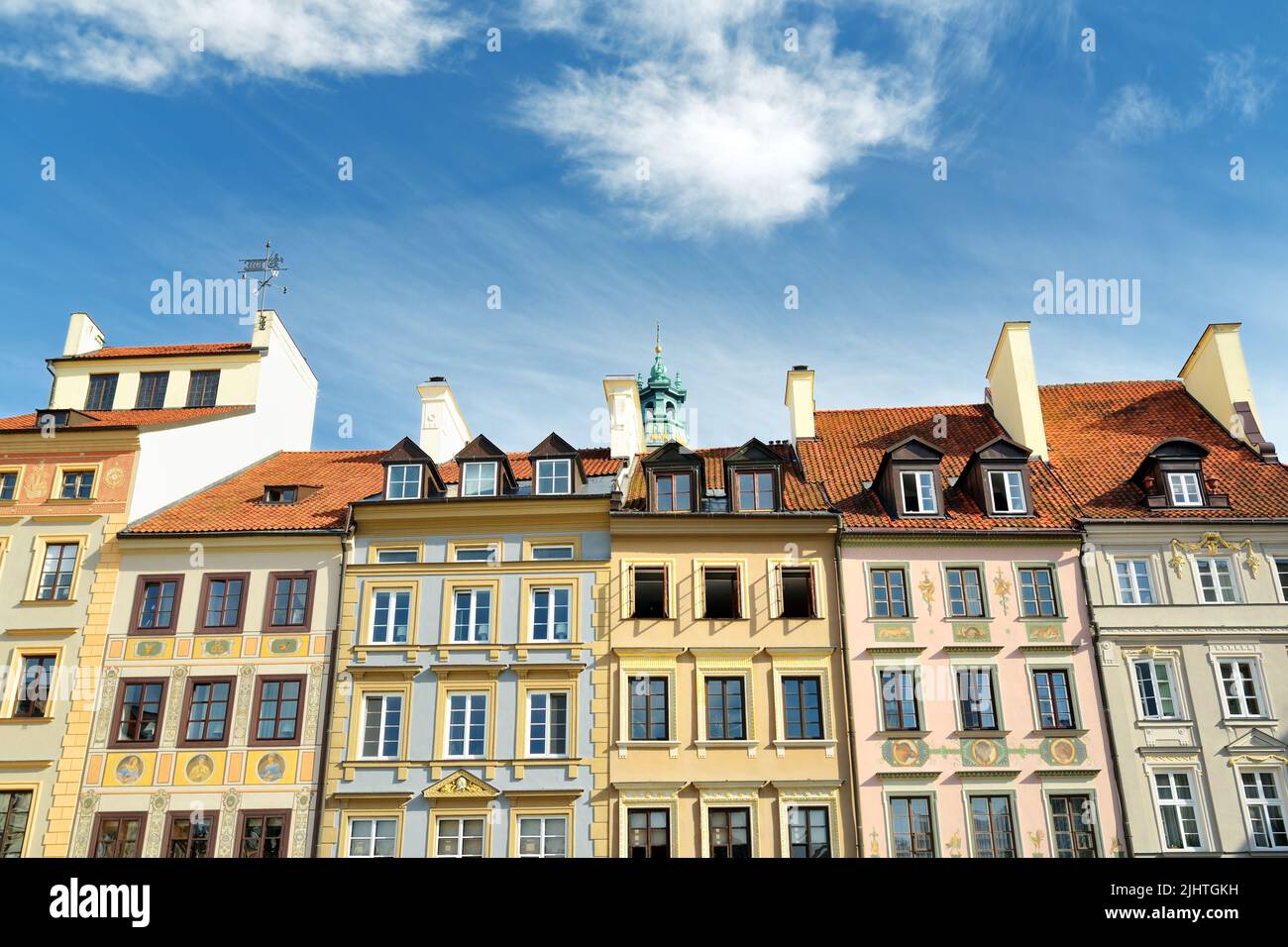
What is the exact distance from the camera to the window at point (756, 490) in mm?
30297

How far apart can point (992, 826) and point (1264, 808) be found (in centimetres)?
652

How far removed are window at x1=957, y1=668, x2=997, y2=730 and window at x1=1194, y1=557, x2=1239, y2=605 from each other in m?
6.27

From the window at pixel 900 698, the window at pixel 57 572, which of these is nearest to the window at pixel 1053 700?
the window at pixel 900 698

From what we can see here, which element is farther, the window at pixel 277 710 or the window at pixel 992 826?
the window at pixel 277 710

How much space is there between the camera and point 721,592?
96.1 feet

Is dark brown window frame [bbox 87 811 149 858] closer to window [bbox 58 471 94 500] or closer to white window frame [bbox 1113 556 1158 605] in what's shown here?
window [bbox 58 471 94 500]

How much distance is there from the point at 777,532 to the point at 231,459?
59.2ft

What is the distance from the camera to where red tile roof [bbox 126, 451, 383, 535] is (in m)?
30.4

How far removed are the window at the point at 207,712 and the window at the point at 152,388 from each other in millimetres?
13431

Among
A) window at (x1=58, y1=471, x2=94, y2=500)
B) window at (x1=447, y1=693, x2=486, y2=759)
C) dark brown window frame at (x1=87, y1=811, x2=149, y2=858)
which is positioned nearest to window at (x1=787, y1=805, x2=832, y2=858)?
window at (x1=447, y1=693, x2=486, y2=759)

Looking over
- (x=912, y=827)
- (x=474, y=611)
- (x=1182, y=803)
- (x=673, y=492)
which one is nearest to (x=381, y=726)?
(x=474, y=611)

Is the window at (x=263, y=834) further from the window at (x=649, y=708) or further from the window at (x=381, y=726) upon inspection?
the window at (x=649, y=708)

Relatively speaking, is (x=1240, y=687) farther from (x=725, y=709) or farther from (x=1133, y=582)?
(x=725, y=709)
